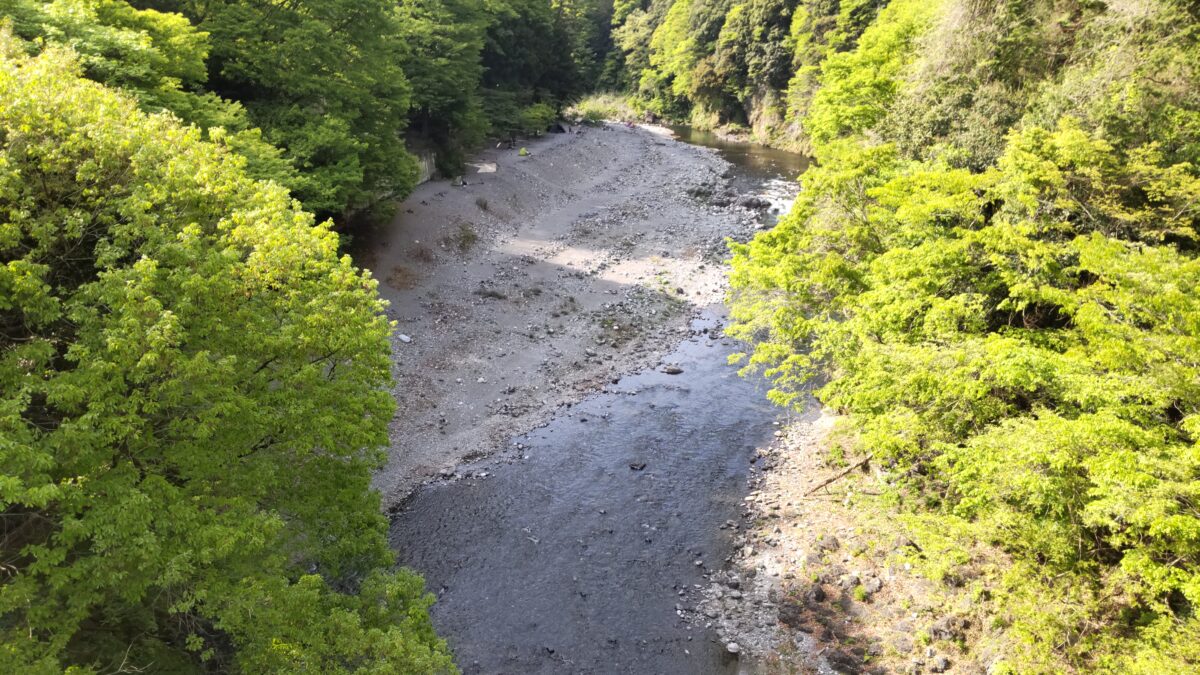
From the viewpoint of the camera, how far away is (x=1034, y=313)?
576 inches

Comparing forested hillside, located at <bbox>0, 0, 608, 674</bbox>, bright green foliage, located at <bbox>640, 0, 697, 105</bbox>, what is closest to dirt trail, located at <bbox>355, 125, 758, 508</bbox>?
forested hillside, located at <bbox>0, 0, 608, 674</bbox>

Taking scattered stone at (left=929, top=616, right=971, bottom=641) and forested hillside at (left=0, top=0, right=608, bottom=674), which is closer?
forested hillside at (left=0, top=0, right=608, bottom=674)

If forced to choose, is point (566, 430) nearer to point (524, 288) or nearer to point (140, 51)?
point (524, 288)

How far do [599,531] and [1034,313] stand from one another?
1254 centimetres

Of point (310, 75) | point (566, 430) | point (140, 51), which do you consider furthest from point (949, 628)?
point (310, 75)

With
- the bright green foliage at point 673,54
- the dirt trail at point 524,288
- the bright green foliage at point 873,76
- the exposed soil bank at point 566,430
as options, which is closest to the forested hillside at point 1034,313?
the bright green foliage at point 873,76

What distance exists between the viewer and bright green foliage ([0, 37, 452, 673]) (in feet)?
27.5

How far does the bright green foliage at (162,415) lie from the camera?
27.5ft

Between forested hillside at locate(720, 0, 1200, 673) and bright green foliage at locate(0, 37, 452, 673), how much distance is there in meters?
10.2

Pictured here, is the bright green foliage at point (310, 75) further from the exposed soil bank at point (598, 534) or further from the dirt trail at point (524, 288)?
the exposed soil bank at point (598, 534)

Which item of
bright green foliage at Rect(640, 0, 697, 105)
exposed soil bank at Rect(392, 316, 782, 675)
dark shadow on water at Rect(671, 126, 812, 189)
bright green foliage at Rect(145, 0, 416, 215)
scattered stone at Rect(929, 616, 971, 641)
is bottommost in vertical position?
exposed soil bank at Rect(392, 316, 782, 675)

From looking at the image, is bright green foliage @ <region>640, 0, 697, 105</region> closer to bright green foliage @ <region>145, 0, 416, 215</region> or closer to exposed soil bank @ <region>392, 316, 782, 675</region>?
bright green foliage @ <region>145, 0, 416, 215</region>

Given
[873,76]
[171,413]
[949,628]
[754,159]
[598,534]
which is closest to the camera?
[171,413]

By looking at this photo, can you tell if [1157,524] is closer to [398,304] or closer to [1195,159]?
[1195,159]
